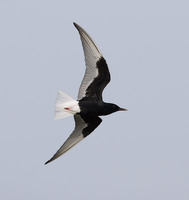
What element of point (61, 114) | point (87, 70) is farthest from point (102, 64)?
point (61, 114)

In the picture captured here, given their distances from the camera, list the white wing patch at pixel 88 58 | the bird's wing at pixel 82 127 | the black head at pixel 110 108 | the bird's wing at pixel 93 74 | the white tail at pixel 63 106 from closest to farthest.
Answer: the white wing patch at pixel 88 58 < the white tail at pixel 63 106 < the bird's wing at pixel 93 74 < the black head at pixel 110 108 < the bird's wing at pixel 82 127

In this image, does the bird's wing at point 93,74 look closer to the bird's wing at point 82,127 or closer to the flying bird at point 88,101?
the flying bird at point 88,101

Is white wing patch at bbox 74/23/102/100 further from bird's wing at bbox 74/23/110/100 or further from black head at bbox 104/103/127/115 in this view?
black head at bbox 104/103/127/115

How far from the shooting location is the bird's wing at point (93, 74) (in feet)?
62.5

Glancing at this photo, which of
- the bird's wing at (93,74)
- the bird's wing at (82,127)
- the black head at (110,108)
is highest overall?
the bird's wing at (93,74)

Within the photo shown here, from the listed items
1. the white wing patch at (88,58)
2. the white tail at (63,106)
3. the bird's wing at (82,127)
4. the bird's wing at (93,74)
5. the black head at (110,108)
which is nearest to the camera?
the white wing patch at (88,58)

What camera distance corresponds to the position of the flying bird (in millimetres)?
18891

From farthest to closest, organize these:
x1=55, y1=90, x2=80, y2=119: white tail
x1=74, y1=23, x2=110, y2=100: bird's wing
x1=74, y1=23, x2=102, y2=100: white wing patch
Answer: x1=74, y1=23, x2=110, y2=100: bird's wing, x1=55, y1=90, x2=80, y2=119: white tail, x1=74, y1=23, x2=102, y2=100: white wing patch

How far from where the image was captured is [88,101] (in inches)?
764

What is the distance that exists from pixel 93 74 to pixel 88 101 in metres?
0.71

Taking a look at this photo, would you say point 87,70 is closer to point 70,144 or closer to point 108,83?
point 108,83

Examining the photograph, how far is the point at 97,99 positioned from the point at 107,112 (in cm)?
47

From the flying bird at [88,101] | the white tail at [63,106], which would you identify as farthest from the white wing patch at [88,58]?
the white tail at [63,106]

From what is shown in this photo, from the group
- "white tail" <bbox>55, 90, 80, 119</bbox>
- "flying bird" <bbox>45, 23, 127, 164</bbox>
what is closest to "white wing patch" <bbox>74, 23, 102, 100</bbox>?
"flying bird" <bbox>45, 23, 127, 164</bbox>
